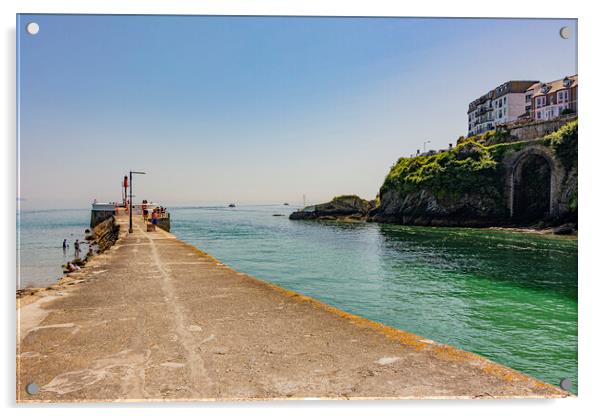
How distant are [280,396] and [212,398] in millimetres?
718

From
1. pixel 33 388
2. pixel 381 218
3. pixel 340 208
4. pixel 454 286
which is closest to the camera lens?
pixel 33 388

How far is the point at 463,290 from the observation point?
17594 mm

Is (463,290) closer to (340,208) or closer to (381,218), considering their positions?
(381,218)

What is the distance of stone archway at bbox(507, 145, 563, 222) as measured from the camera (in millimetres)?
49875

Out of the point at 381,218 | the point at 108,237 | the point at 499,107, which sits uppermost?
the point at 499,107

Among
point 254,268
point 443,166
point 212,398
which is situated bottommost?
point 254,268

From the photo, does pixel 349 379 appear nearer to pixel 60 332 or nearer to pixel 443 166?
pixel 60 332

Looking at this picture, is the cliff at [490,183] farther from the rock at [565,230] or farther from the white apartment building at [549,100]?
the white apartment building at [549,100]

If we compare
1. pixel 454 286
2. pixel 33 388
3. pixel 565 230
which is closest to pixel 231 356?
pixel 33 388

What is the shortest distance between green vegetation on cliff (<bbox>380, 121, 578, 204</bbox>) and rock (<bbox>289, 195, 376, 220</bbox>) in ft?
78.3

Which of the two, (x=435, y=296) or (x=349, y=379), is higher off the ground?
(x=349, y=379)

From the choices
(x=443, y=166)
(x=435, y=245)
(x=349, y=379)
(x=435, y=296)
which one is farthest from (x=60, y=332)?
(x=443, y=166)

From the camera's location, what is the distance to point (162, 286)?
28.7ft

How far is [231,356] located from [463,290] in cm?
1542
